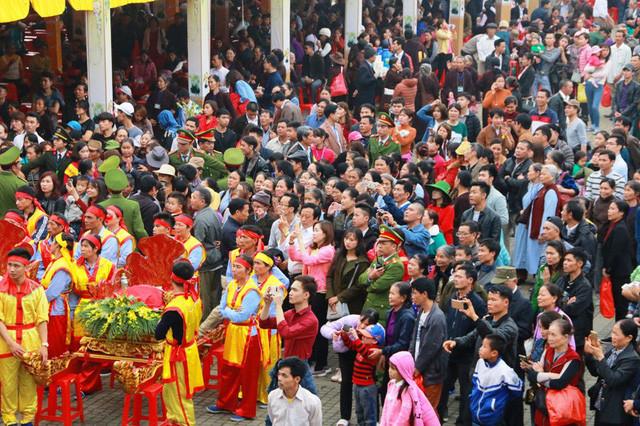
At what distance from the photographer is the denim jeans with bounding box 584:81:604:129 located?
22094 millimetres

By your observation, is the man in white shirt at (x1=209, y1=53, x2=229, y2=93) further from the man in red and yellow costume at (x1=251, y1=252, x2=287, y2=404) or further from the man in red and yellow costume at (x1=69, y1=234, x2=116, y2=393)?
the man in red and yellow costume at (x1=251, y1=252, x2=287, y2=404)

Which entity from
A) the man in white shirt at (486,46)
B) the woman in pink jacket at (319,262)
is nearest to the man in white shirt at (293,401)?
the woman in pink jacket at (319,262)

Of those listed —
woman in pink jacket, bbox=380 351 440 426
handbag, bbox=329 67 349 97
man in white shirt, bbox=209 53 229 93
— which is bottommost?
woman in pink jacket, bbox=380 351 440 426

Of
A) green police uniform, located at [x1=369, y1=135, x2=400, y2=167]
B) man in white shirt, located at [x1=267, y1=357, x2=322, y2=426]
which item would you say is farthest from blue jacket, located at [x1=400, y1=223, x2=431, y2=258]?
green police uniform, located at [x1=369, y1=135, x2=400, y2=167]

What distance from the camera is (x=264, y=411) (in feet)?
36.7

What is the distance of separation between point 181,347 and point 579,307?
340 cm

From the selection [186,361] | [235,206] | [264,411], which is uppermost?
[235,206]

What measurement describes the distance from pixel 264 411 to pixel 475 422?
2.33 meters

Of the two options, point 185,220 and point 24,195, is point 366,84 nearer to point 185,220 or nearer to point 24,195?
point 24,195

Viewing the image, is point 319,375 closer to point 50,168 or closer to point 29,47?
point 50,168

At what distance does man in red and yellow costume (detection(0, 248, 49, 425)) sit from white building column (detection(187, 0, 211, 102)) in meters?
10.5

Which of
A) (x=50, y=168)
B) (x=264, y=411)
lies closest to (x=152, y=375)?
(x=264, y=411)

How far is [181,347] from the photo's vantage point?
10305 mm

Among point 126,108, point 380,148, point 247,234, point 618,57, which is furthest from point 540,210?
point 618,57
